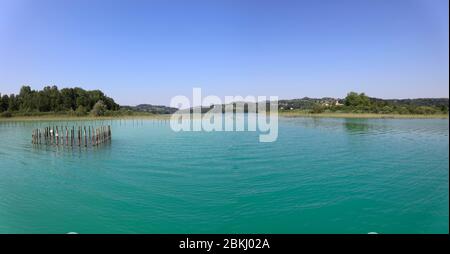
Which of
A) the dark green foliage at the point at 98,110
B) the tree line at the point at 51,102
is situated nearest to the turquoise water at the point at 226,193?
the dark green foliage at the point at 98,110

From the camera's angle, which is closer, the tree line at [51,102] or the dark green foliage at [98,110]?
the tree line at [51,102]

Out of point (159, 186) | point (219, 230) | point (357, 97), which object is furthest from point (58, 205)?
point (357, 97)

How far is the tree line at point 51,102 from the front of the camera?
7394 cm

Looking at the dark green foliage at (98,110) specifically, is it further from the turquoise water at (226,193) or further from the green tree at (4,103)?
the turquoise water at (226,193)

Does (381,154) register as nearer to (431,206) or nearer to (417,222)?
(431,206)

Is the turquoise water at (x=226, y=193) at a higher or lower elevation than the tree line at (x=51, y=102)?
lower

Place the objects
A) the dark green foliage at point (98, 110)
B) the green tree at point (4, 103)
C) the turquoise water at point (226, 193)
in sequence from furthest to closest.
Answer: the dark green foliage at point (98, 110) → the green tree at point (4, 103) → the turquoise water at point (226, 193)

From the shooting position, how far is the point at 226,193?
463 inches

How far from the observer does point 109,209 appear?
10.1 metres

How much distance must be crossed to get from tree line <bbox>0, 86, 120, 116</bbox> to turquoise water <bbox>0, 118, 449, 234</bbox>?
60479mm

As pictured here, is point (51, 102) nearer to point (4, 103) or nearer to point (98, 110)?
point (4, 103)

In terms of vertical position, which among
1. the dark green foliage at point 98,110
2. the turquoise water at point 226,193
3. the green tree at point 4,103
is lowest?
the turquoise water at point 226,193

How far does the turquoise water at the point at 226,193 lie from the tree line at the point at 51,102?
60.5m
